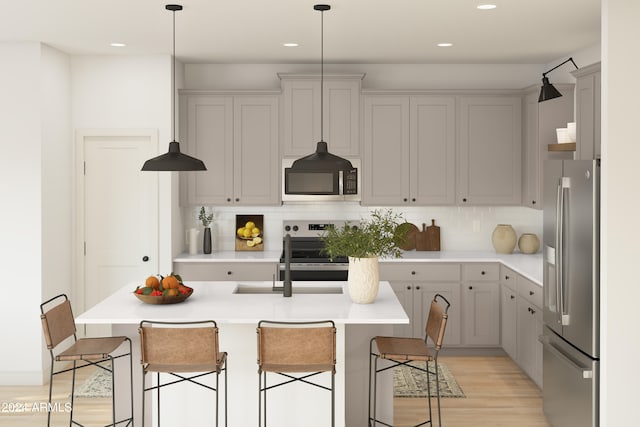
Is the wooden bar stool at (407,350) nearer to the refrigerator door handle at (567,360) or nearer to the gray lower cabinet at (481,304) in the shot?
the refrigerator door handle at (567,360)

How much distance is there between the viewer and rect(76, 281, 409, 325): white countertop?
13.5ft

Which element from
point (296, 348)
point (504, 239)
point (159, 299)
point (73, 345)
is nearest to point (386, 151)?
point (504, 239)

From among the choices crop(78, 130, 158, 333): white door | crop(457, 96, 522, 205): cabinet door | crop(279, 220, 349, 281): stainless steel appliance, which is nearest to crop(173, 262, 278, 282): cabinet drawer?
crop(279, 220, 349, 281): stainless steel appliance

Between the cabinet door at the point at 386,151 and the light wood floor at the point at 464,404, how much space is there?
1799 mm

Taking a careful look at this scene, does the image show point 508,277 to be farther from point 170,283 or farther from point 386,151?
point 170,283

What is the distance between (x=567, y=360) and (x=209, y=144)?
398 centimetres

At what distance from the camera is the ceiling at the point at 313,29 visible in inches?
189

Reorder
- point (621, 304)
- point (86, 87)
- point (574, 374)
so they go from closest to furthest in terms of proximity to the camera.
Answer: point (621, 304) → point (574, 374) → point (86, 87)

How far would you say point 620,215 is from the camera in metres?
3.89

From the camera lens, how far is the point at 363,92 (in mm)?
7000

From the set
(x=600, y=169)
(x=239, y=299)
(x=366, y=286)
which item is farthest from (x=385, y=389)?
(x=600, y=169)

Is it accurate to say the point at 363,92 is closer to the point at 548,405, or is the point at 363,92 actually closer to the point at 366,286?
the point at 366,286

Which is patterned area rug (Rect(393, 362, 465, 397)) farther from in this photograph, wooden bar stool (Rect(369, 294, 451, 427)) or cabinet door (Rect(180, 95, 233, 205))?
cabinet door (Rect(180, 95, 233, 205))

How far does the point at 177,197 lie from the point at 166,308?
2.73 meters
